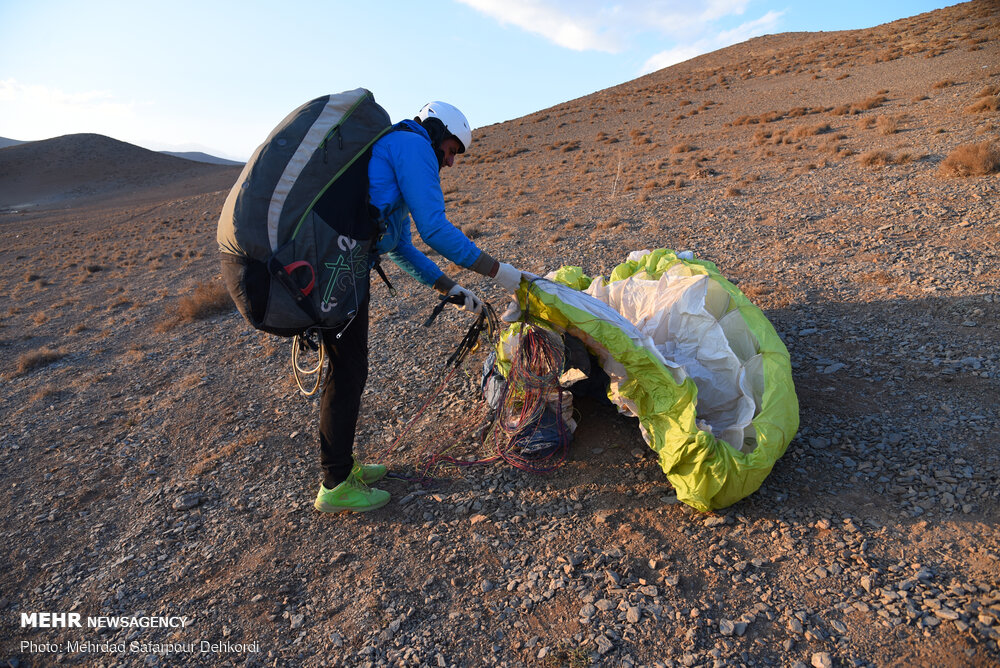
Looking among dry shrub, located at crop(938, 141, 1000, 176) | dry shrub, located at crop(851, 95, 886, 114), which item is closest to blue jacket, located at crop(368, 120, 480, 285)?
dry shrub, located at crop(938, 141, 1000, 176)

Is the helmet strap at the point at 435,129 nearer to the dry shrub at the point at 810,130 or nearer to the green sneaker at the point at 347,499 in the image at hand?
the green sneaker at the point at 347,499

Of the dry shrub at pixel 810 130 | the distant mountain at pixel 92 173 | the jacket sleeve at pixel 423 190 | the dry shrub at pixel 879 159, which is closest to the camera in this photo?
the jacket sleeve at pixel 423 190

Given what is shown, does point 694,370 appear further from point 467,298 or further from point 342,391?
point 342,391

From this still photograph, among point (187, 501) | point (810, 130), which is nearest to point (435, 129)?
point (187, 501)

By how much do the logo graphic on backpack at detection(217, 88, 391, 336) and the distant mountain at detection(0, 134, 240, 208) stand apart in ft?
121

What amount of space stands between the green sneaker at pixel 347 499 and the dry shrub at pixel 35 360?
5.70 meters

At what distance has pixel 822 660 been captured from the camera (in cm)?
188

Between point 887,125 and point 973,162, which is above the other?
point 887,125

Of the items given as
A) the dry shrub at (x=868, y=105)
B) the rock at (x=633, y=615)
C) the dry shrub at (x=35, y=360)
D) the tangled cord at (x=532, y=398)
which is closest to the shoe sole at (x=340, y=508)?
the tangled cord at (x=532, y=398)

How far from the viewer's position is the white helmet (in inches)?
108

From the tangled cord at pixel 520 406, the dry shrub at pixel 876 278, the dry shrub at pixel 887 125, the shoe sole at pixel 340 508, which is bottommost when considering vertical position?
the shoe sole at pixel 340 508

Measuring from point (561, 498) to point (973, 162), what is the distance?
701 centimetres

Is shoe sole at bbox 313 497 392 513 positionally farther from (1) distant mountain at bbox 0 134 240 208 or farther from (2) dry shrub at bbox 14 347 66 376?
(1) distant mountain at bbox 0 134 240 208

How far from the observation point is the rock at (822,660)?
187 centimetres
